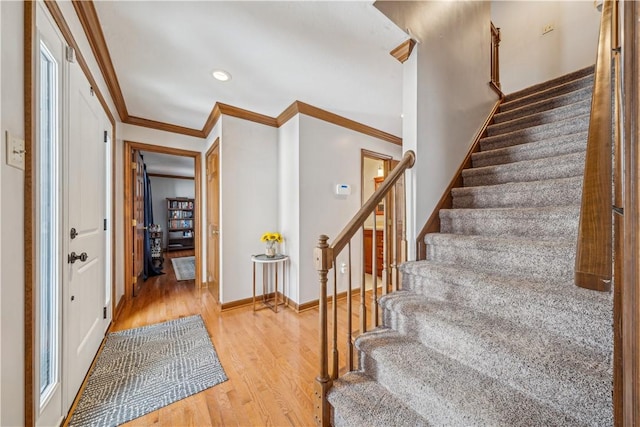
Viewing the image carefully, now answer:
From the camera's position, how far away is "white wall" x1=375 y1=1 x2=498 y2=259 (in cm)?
186

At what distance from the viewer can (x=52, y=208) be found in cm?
129

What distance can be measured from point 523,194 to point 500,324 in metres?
1.01

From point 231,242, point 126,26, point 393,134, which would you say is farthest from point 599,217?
point 393,134

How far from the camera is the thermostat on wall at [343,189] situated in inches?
129

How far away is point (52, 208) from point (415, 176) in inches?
85.4

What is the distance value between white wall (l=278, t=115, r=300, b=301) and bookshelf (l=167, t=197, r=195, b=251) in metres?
5.88

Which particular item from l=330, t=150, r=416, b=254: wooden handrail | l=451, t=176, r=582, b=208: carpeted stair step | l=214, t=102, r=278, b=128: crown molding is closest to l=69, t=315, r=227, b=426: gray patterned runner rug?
l=330, t=150, r=416, b=254: wooden handrail

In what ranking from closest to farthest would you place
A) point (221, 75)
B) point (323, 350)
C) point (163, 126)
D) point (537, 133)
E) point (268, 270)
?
point (323, 350) → point (537, 133) → point (221, 75) → point (268, 270) → point (163, 126)

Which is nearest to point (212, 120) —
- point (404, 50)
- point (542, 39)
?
point (404, 50)

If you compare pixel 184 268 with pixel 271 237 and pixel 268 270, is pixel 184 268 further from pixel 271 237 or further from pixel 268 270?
pixel 271 237

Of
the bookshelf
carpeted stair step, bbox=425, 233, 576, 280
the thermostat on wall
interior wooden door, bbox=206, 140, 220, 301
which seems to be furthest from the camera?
the bookshelf

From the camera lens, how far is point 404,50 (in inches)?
72.9

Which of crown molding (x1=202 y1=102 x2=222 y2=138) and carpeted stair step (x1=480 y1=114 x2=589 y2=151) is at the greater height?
crown molding (x1=202 y1=102 x2=222 y2=138)

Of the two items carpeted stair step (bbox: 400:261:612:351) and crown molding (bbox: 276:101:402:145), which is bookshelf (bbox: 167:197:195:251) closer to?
crown molding (bbox: 276:101:402:145)
